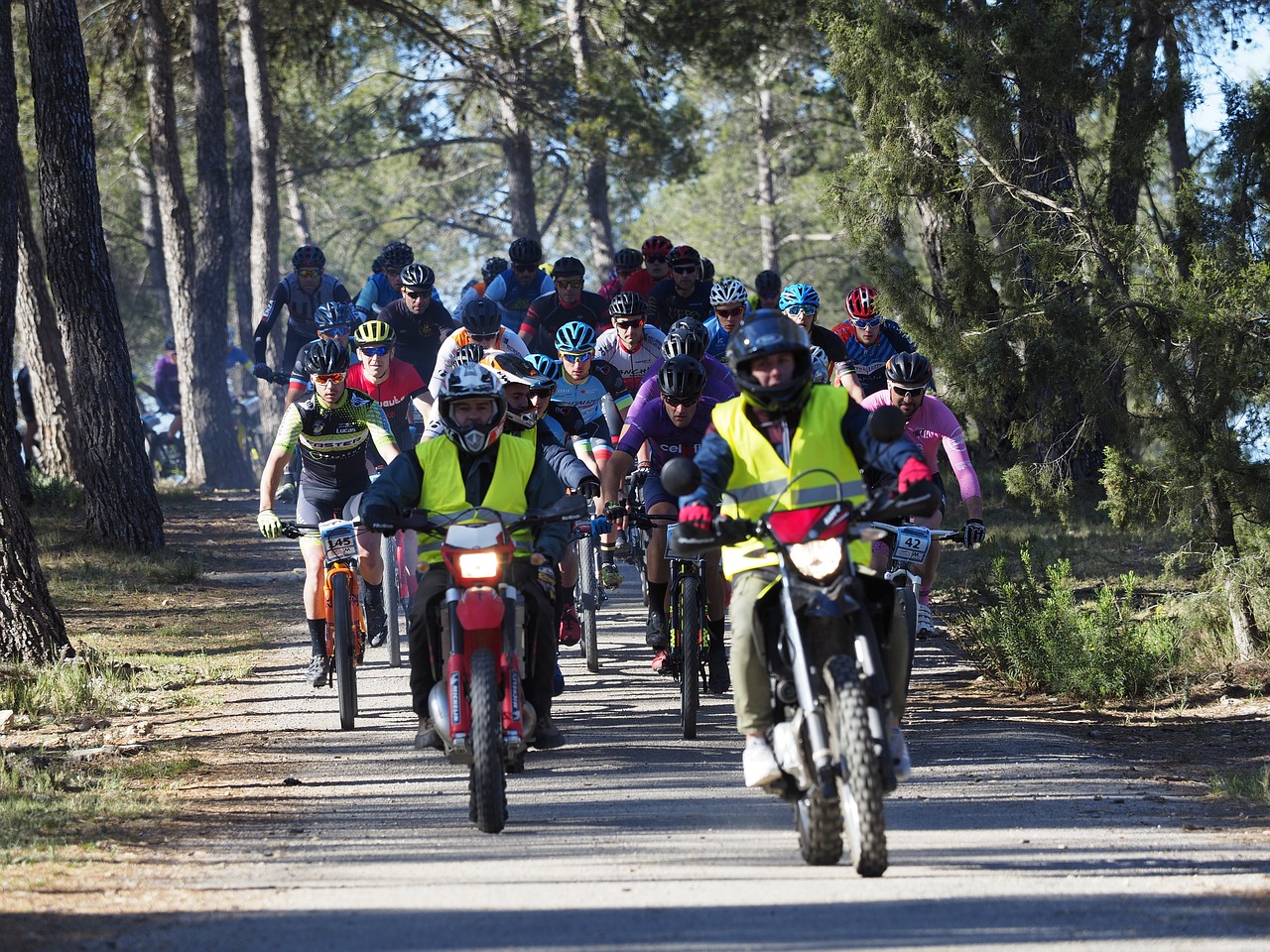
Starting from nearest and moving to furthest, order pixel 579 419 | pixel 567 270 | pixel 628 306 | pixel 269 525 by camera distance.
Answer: pixel 269 525
pixel 579 419
pixel 628 306
pixel 567 270

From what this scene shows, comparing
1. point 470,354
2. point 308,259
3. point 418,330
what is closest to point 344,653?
point 470,354

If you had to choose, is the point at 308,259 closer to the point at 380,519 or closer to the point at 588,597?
the point at 588,597

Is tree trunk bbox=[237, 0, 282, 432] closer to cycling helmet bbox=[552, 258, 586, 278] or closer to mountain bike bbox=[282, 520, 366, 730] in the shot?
cycling helmet bbox=[552, 258, 586, 278]

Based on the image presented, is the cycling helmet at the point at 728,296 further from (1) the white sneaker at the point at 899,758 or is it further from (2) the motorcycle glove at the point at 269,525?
(1) the white sneaker at the point at 899,758

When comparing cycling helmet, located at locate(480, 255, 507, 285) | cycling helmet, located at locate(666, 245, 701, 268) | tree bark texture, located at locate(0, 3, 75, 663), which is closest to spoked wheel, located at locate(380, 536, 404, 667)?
tree bark texture, located at locate(0, 3, 75, 663)

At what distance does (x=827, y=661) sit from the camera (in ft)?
19.7

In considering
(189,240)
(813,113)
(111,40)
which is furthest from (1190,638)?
(813,113)

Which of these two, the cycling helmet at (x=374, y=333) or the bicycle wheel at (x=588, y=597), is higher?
the cycling helmet at (x=374, y=333)

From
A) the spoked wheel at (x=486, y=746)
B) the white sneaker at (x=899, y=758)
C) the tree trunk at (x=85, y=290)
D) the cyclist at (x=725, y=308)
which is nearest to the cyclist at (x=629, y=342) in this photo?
the cyclist at (x=725, y=308)

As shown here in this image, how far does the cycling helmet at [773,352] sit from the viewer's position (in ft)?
21.4

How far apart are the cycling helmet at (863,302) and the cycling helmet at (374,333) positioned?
11.5ft

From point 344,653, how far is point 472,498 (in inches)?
83.4

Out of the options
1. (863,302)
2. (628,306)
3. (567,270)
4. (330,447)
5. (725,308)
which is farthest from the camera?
(567,270)

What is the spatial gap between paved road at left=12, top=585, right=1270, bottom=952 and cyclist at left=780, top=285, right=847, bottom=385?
11.7 ft
